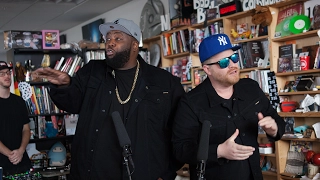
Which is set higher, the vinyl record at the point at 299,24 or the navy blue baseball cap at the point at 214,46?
the vinyl record at the point at 299,24

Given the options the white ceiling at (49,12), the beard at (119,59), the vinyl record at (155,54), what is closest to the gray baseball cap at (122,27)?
the beard at (119,59)

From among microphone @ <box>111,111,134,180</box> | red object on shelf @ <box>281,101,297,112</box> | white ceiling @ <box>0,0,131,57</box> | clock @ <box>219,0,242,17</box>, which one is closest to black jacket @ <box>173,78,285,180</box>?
microphone @ <box>111,111,134,180</box>

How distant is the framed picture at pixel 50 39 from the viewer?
577cm

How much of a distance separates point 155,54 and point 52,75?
15.3ft

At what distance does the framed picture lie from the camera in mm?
5773

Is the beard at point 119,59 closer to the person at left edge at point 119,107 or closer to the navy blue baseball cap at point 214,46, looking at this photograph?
the person at left edge at point 119,107

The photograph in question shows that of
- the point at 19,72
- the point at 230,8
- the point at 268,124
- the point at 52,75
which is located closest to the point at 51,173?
the point at 19,72

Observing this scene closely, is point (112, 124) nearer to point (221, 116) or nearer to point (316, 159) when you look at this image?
point (221, 116)

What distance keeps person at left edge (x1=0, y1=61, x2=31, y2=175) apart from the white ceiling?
326 cm

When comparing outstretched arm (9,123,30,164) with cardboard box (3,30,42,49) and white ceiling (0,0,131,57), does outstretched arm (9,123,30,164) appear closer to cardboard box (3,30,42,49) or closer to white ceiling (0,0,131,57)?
cardboard box (3,30,42,49)

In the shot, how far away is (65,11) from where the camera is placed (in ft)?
27.9

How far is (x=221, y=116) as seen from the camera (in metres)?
2.15

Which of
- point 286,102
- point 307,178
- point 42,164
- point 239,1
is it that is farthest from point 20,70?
point 307,178

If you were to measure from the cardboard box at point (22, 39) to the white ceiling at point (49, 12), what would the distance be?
189 centimetres
